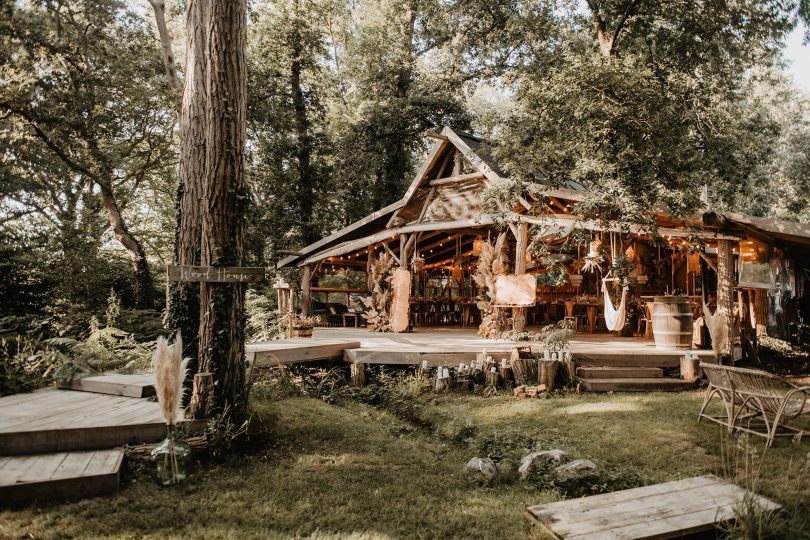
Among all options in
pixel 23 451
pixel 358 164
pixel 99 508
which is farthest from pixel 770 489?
pixel 358 164

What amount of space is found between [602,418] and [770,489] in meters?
2.24

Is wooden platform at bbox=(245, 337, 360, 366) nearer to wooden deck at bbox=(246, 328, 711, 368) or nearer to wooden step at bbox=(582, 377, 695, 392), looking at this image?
wooden deck at bbox=(246, 328, 711, 368)

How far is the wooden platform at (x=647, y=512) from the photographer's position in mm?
3000

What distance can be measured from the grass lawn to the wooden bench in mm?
251

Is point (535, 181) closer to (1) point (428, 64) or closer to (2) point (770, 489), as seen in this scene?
(2) point (770, 489)

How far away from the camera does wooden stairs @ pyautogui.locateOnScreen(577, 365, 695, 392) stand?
7.86 metres

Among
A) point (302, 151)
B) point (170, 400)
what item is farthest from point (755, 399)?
point (302, 151)

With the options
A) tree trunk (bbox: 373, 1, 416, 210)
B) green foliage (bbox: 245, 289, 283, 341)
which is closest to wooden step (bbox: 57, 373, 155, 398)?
green foliage (bbox: 245, 289, 283, 341)

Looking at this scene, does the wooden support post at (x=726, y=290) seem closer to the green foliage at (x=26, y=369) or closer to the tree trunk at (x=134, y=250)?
the green foliage at (x=26, y=369)

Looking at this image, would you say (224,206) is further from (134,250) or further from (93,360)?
(134,250)

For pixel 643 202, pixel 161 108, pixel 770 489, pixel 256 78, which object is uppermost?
pixel 256 78

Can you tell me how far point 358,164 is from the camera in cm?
1973

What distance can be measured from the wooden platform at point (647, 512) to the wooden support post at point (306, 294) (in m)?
12.1

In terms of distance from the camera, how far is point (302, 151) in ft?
65.4
